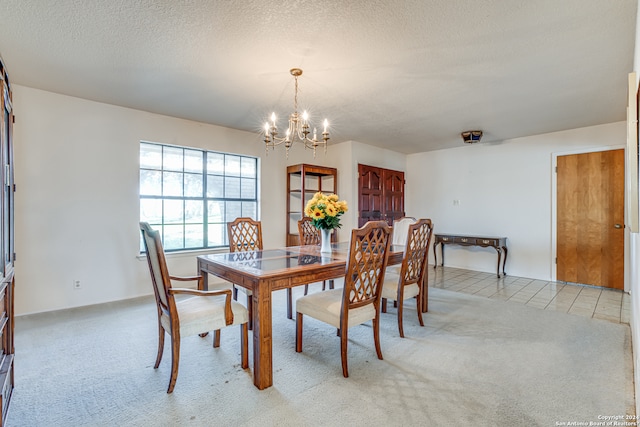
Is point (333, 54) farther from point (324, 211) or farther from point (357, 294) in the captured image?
point (357, 294)

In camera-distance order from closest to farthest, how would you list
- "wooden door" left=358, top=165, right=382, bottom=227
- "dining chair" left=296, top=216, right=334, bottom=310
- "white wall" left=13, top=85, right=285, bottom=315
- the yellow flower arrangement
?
1. the yellow flower arrangement
2. "white wall" left=13, top=85, right=285, bottom=315
3. "dining chair" left=296, top=216, right=334, bottom=310
4. "wooden door" left=358, top=165, right=382, bottom=227

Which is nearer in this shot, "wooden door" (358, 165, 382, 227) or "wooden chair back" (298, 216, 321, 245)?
"wooden chair back" (298, 216, 321, 245)

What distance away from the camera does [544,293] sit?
414cm

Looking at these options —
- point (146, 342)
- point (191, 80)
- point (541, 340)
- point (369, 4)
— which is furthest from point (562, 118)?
point (146, 342)

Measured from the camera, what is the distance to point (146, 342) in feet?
8.42

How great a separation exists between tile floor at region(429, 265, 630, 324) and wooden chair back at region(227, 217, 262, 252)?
8.97 feet

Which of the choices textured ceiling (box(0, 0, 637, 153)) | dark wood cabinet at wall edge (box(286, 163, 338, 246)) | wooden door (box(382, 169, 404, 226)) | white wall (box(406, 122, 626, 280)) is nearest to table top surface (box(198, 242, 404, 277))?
textured ceiling (box(0, 0, 637, 153))

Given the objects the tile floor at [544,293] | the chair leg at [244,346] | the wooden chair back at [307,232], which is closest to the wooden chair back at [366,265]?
the chair leg at [244,346]

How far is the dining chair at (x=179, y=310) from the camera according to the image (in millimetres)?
1858

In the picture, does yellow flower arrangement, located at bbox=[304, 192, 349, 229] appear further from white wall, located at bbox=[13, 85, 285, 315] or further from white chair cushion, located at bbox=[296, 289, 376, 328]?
white wall, located at bbox=[13, 85, 285, 315]

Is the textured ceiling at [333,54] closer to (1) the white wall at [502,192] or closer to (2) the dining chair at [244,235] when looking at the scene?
(1) the white wall at [502,192]

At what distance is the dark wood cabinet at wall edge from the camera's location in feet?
17.0

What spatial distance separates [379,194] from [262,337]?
14.7 feet

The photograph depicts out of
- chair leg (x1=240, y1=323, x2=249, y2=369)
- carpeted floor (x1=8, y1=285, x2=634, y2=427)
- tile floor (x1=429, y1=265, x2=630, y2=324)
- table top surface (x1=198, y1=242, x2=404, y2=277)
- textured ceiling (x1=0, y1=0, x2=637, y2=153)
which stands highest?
textured ceiling (x1=0, y1=0, x2=637, y2=153)
